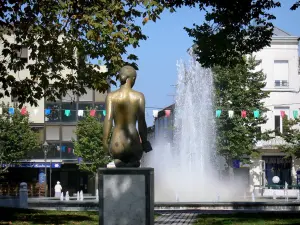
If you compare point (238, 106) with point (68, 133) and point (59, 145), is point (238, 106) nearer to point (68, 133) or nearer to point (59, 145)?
point (59, 145)

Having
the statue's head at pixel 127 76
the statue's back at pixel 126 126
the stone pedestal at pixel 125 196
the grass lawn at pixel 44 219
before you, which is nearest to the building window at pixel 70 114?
the grass lawn at pixel 44 219

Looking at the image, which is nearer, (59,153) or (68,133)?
(59,153)

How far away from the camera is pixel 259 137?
50062mm

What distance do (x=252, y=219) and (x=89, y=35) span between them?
6966 mm

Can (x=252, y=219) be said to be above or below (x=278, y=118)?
below

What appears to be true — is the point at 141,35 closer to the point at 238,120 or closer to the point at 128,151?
the point at 128,151

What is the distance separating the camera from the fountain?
36.8 meters

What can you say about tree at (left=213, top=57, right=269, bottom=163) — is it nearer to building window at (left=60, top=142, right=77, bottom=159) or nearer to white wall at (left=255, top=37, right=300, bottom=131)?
white wall at (left=255, top=37, right=300, bottom=131)

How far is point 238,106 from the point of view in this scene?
4884 cm

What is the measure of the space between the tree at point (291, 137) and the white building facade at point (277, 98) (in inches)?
129

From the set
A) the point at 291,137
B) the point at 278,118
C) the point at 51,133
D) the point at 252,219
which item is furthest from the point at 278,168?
the point at 252,219

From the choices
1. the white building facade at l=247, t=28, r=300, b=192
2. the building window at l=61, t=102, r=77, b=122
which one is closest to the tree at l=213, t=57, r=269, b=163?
the white building facade at l=247, t=28, r=300, b=192

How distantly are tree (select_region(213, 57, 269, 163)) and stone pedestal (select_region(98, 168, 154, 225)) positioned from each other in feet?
120

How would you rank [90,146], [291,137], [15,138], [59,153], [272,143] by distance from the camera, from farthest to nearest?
1. [59,153]
2. [90,146]
3. [15,138]
4. [272,143]
5. [291,137]
